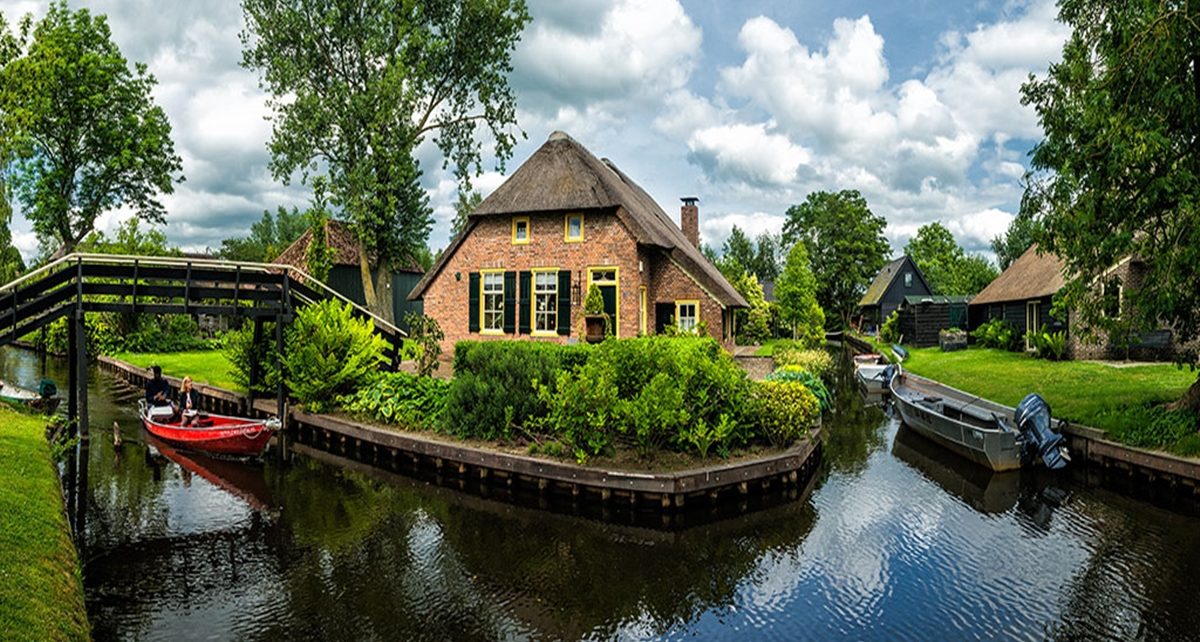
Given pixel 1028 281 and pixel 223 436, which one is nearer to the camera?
pixel 223 436

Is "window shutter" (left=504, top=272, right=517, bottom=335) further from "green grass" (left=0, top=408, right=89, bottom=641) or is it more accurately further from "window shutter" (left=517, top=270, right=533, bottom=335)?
"green grass" (left=0, top=408, right=89, bottom=641)

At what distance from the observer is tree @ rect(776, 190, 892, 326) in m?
53.6

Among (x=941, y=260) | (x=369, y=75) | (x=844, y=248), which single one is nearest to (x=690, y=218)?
(x=369, y=75)

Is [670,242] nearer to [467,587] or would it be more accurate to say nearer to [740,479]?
[740,479]

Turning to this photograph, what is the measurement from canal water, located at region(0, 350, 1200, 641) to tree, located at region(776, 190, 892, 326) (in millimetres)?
44454

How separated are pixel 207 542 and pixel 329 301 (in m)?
8.12

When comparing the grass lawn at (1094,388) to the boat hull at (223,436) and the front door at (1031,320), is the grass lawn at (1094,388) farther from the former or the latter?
the boat hull at (223,436)

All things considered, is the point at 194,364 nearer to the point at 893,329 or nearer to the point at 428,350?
the point at 428,350

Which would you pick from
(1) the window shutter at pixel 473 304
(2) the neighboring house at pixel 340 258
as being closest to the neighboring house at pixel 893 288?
(2) the neighboring house at pixel 340 258

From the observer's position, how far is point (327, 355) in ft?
49.1

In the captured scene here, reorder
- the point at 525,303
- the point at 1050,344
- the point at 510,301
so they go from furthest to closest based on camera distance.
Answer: the point at 510,301 → the point at 525,303 → the point at 1050,344

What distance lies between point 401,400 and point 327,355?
2.23 metres

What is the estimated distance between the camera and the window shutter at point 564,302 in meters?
21.7

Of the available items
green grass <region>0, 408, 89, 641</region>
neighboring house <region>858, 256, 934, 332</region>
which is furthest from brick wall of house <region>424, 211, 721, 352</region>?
neighboring house <region>858, 256, 934, 332</region>
